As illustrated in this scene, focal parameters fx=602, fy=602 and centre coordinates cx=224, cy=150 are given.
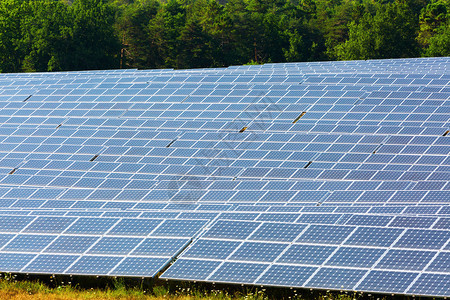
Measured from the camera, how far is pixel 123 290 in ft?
64.7

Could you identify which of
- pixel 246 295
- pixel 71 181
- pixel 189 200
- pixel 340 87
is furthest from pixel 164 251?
pixel 340 87

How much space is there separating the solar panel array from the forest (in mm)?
41851

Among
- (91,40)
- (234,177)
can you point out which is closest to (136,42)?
(91,40)

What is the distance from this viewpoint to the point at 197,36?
341ft

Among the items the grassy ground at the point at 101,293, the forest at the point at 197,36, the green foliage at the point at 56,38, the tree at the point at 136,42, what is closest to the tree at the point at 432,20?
the forest at the point at 197,36

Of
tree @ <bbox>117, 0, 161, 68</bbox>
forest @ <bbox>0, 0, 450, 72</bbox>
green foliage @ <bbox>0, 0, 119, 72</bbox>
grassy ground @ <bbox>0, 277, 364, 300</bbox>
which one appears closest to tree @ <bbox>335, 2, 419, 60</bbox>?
forest @ <bbox>0, 0, 450, 72</bbox>

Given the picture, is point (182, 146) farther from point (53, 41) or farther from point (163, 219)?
point (53, 41)

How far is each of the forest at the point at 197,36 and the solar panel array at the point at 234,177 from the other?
41.9 metres

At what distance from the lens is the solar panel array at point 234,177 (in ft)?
62.4

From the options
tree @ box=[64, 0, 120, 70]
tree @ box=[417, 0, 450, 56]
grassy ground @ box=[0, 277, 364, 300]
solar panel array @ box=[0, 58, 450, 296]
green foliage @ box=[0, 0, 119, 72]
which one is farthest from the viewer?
tree @ box=[417, 0, 450, 56]

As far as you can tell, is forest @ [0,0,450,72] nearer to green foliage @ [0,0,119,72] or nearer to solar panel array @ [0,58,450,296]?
green foliage @ [0,0,119,72]

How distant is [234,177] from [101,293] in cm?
1108

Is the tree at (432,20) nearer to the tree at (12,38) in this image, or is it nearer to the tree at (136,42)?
the tree at (136,42)

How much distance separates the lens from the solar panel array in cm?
1903
